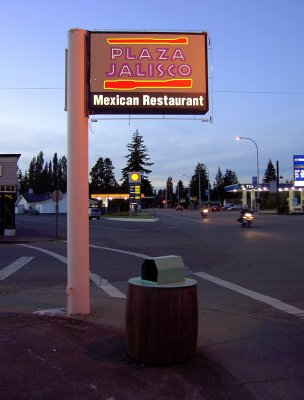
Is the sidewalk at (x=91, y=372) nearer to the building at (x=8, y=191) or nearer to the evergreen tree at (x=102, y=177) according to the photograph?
the building at (x=8, y=191)

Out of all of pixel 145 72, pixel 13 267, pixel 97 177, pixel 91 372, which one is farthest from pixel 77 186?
pixel 97 177

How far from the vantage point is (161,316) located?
493 centimetres

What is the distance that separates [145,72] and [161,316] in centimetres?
397

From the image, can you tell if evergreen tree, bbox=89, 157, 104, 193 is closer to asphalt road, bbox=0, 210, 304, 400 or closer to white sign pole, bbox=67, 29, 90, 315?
asphalt road, bbox=0, 210, 304, 400

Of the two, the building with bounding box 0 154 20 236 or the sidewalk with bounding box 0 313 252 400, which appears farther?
the building with bounding box 0 154 20 236

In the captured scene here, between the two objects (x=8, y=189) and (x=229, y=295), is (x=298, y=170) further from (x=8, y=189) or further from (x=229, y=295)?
(x=229, y=295)

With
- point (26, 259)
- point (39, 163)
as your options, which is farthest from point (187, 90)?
point (39, 163)

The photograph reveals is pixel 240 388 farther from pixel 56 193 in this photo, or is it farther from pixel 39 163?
pixel 39 163

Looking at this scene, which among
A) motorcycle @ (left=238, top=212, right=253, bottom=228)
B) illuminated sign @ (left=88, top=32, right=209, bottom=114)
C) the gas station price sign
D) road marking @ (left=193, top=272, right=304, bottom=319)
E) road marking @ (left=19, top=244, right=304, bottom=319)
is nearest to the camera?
illuminated sign @ (left=88, top=32, right=209, bottom=114)

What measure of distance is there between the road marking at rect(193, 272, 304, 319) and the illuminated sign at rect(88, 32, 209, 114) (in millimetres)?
3622

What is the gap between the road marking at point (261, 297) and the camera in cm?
820

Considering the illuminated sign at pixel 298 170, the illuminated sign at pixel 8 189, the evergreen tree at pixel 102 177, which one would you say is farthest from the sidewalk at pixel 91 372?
the evergreen tree at pixel 102 177

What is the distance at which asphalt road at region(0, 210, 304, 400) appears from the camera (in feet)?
17.1

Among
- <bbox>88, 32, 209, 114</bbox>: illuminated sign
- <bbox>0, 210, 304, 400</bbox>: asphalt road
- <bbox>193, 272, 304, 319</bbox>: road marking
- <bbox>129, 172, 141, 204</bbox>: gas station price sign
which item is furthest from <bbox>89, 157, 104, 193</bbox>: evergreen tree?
<bbox>88, 32, 209, 114</bbox>: illuminated sign
